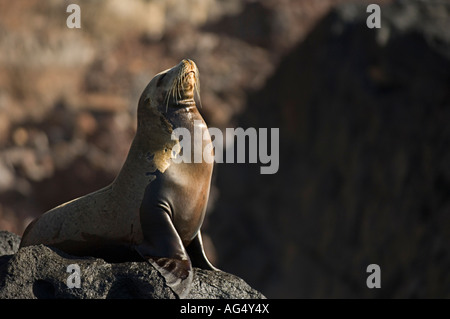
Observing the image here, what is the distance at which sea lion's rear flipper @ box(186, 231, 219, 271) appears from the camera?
15.6 feet

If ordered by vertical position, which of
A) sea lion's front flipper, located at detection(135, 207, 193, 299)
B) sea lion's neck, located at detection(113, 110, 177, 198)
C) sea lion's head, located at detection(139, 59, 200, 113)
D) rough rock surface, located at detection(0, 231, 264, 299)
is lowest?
rough rock surface, located at detection(0, 231, 264, 299)

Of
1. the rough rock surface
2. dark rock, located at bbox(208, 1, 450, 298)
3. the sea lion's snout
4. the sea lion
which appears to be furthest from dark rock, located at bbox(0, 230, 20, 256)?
dark rock, located at bbox(208, 1, 450, 298)

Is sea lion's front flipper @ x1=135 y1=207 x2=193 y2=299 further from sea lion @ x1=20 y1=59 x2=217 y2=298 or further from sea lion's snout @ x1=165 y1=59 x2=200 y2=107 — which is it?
sea lion's snout @ x1=165 y1=59 x2=200 y2=107

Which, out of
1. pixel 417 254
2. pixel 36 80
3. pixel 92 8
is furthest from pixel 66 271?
pixel 92 8

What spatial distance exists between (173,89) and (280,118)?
525 inches

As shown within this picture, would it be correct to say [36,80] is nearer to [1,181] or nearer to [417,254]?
[1,181]

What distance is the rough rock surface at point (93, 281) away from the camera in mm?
4145

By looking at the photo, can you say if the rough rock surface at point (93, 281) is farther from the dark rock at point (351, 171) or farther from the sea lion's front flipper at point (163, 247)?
Result: the dark rock at point (351, 171)

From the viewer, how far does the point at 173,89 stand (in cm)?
467

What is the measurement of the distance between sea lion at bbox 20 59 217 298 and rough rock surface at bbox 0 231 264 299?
136mm

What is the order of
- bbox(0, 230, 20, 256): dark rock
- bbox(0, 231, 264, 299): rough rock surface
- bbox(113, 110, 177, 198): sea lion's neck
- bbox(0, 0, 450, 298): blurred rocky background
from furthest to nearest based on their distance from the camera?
1. bbox(0, 0, 450, 298): blurred rocky background
2. bbox(0, 230, 20, 256): dark rock
3. bbox(113, 110, 177, 198): sea lion's neck
4. bbox(0, 231, 264, 299): rough rock surface

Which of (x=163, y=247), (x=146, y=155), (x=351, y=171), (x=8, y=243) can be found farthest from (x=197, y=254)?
(x=351, y=171)

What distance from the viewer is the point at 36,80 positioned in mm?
16797

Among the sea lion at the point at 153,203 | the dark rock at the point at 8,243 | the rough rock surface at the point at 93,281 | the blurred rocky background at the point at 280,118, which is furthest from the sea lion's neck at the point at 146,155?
the blurred rocky background at the point at 280,118
